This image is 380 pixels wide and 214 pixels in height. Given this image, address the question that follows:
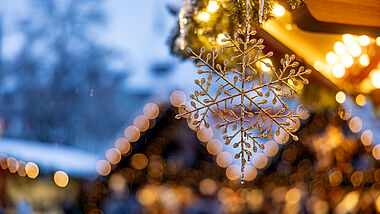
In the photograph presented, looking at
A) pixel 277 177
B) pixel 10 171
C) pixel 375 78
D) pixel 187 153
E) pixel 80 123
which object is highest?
pixel 375 78

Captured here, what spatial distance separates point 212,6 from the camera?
3.93ft

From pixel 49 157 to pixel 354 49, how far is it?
378cm

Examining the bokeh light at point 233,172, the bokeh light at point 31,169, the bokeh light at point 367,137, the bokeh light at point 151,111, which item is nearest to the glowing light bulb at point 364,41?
the bokeh light at point 367,137

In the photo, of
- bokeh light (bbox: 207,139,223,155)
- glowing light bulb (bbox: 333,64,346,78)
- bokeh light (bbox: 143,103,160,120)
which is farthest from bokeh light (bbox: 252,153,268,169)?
glowing light bulb (bbox: 333,64,346,78)

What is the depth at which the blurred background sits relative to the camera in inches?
52.1

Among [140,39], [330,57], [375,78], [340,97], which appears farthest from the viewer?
[140,39]

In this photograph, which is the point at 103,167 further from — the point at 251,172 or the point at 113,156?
the point at 251,172

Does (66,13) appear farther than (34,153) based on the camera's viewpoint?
Yes

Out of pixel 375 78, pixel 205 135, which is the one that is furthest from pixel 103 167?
pixel 375 78

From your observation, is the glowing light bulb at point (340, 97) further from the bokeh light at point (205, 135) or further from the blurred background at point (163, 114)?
the bokeh light at point (205, 135)

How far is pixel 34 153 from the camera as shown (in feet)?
16.3

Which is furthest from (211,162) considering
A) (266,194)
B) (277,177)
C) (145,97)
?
(145,97)

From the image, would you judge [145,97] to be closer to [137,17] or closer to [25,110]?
[137,17]

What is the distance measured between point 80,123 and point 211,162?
4.24 meters
